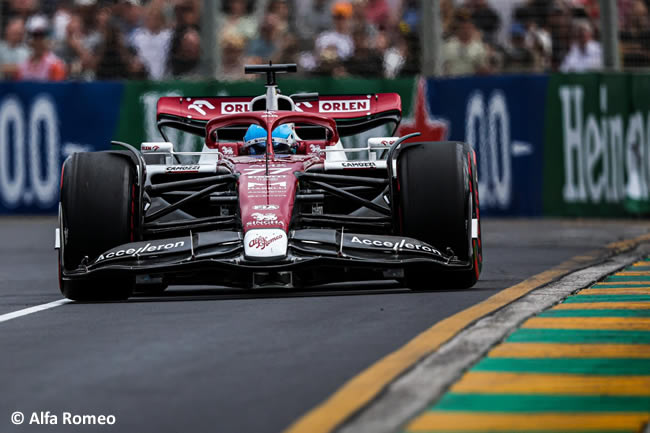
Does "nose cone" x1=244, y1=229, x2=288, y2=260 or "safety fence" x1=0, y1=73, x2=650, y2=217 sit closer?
"nose cone" x1=244, y1=229, x2=288, y2=260

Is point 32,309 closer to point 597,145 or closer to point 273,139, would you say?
point 273,139

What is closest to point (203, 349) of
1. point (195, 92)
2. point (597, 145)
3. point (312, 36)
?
point (597, 145)

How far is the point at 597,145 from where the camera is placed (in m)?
17.9

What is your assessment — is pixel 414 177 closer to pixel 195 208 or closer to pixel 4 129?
pixel 195 208

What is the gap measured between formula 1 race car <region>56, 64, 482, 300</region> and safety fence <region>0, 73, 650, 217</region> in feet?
26.6

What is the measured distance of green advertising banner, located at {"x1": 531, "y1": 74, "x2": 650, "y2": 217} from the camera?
17.8 meters

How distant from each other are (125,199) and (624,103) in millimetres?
10109

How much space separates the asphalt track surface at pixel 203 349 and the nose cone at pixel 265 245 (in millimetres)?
290

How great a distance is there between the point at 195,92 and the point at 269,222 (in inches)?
396

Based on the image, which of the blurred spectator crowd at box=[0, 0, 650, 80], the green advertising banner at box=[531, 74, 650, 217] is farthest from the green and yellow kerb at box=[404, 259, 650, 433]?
the blurred spectator crowd at box=[0, 0, 650, 80]

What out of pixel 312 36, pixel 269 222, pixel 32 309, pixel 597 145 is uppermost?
pixel 312 36

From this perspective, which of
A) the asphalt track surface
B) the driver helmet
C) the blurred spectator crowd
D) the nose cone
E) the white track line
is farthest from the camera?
the blurred spectator crowd

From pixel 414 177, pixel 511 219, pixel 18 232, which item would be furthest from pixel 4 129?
pixel 414 177

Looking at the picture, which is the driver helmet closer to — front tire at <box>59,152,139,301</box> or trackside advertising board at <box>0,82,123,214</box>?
front tire at <box>59,152,139,301</box>
